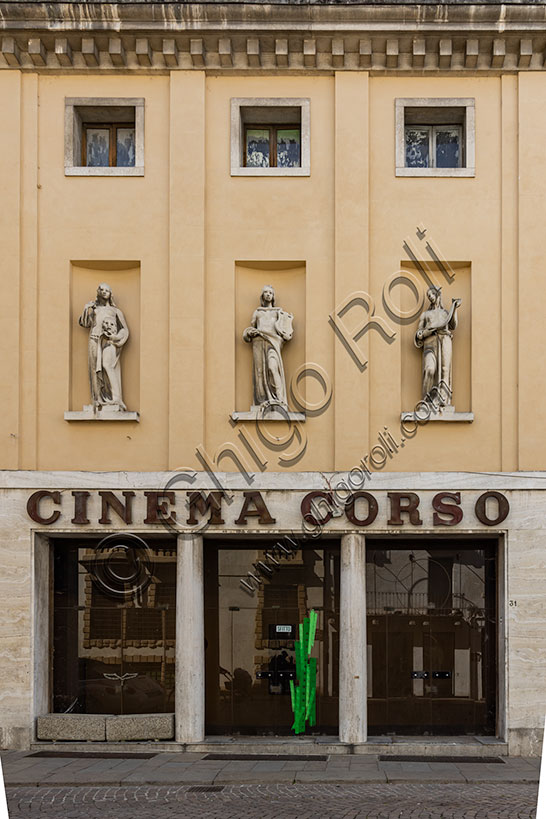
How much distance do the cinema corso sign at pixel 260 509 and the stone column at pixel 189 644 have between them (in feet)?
1.77

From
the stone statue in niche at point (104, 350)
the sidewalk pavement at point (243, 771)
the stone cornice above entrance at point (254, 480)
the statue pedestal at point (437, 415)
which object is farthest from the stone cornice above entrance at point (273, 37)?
the sidewalk pavement at point (243, 771)

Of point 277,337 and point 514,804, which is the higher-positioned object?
point 277,337

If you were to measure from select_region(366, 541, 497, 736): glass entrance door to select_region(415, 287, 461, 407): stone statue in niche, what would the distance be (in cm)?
283

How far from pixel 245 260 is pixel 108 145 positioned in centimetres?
339

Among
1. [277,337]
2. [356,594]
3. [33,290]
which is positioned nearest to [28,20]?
[33,290]

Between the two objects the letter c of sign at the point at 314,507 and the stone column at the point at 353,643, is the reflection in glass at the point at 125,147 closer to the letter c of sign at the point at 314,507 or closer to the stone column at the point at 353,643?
the letter c of sign at the point at 314,507

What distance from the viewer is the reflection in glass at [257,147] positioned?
62.1 ft

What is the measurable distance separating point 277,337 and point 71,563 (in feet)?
17.9

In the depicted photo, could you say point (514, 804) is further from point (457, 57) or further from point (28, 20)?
point (28, 20)

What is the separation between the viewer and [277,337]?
59.0 ft

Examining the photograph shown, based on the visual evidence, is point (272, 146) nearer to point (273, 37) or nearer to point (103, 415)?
point (273, 37)

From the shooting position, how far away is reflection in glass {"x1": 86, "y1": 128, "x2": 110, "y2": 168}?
19.0 m

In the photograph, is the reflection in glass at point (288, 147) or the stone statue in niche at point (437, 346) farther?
the reflection in glass at point (288, 147)

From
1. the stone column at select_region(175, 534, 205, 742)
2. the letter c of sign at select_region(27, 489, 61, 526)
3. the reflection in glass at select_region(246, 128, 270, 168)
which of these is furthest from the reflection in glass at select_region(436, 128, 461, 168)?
the letter c of sign at select_region(27, 489, 61, 526)
